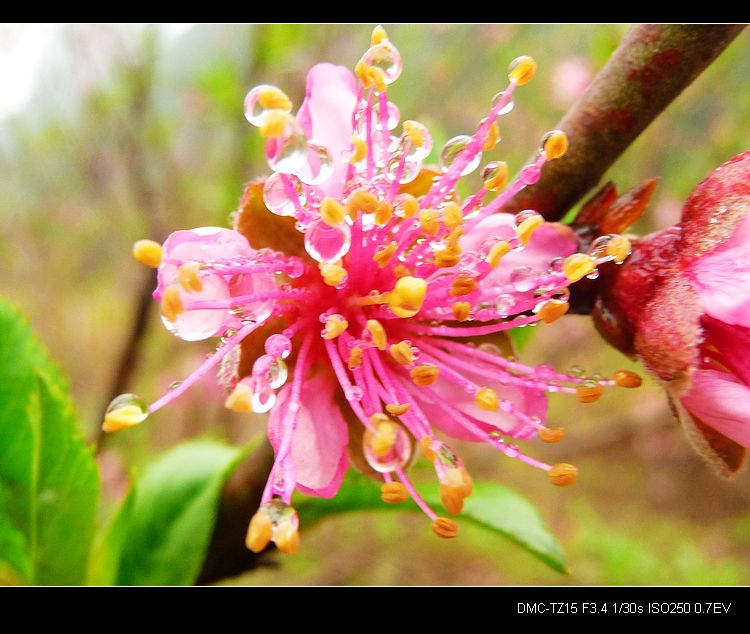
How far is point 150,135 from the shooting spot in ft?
6.71

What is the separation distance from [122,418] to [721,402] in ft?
1.56

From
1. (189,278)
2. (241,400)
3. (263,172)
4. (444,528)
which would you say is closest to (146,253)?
(189,278)

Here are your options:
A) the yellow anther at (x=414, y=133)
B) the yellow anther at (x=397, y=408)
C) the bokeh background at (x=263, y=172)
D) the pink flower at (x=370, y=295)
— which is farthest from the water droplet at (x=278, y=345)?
the bokeh background at (x=263, y=172)

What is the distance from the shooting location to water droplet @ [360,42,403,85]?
0.53 meters

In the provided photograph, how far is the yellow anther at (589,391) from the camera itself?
0.55 metres

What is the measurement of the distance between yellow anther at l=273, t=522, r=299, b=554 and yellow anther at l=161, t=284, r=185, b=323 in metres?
0.19

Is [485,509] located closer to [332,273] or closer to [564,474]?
[564,474]

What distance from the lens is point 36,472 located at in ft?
2.12

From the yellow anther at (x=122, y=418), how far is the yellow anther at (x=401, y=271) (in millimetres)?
259

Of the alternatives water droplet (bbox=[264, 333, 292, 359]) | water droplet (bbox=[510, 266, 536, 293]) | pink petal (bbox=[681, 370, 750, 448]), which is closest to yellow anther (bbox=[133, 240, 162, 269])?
water droplet (bbox=[264, 333, 292, 359])

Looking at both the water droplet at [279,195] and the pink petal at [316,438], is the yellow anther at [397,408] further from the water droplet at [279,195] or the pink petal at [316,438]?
the water droplet at [279,195]

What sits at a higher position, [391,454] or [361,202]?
[361,202]

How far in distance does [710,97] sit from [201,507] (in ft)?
8.09
